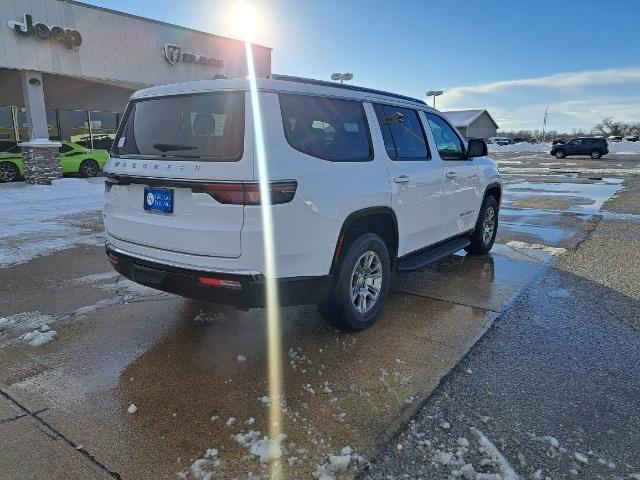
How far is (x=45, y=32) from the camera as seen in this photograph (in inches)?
558

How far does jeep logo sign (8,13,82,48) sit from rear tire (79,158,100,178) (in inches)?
182

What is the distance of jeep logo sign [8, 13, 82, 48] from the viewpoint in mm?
13694

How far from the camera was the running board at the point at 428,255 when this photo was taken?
4401mm

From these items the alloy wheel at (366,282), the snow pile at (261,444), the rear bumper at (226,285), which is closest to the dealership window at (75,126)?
the rear bumper at (226,285)

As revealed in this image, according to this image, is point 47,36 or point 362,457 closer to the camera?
point 362,457

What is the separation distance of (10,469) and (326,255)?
7.13 ft

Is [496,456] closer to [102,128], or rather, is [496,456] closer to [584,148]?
[102,128]

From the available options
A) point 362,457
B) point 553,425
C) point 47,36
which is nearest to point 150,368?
point 362,457

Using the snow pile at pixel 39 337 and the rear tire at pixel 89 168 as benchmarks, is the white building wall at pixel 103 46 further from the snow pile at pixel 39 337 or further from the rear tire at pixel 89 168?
the snow pile at pixel 39 337

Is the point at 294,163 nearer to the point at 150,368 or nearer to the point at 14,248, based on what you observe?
the point at 150,368

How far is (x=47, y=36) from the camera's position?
46.8ft

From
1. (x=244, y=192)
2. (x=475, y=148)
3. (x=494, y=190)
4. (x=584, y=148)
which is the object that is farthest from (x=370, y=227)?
(x=584, y=148)

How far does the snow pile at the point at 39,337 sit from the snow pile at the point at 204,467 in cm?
211

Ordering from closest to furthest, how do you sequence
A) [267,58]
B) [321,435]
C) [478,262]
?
[321,435], [478,262], [267,58]
